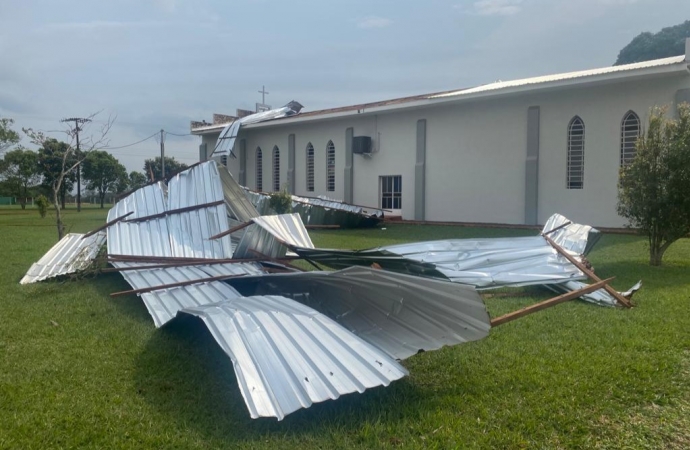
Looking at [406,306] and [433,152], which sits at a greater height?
[433,152]

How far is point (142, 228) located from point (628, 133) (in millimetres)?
14044

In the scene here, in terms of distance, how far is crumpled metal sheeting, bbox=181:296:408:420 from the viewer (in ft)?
10.9

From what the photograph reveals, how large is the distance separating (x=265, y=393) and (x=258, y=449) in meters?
0.32

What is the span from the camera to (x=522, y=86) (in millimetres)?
17125

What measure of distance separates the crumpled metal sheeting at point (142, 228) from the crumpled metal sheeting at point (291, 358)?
13.1ft

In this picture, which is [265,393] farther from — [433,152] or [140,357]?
[433,152]

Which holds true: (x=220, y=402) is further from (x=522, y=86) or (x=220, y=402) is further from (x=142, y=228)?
(x=522, y=86)

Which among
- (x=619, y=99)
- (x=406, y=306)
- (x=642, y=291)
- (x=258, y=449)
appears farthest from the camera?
(x=619, y=99)

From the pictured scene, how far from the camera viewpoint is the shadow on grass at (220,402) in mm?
3387

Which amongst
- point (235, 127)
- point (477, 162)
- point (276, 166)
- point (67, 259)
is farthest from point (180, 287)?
point (235, 127)

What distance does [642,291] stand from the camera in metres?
7.62

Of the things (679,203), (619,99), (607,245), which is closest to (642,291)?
(679,203)

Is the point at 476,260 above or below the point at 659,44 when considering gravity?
below

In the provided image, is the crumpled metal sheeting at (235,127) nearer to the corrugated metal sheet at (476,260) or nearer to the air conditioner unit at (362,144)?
the air conditioner unit at (362,144)
